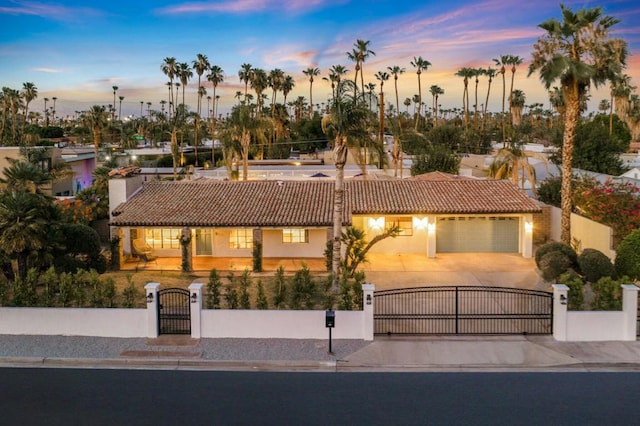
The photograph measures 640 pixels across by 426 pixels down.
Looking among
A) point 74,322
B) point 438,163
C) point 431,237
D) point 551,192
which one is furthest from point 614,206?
point 438,163

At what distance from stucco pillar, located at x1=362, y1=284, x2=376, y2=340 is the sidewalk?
0.32 meters

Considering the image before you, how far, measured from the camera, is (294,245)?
2853 centimetres

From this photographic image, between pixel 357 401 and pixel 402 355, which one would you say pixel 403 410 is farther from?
pixel 402 355

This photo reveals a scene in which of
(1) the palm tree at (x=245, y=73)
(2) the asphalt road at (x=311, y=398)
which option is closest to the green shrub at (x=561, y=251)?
(2) the asphalt road at (x=311, y=398)

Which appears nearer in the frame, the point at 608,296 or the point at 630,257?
the point at 608,296

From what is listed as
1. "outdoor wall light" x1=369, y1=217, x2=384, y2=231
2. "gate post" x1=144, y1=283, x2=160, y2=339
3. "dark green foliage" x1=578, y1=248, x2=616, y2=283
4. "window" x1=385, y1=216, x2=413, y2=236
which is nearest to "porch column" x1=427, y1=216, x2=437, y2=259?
"window" x1=385, y1=216, x2=413, y2=236

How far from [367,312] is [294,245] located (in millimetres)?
13321

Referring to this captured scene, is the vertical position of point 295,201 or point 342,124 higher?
point 342,124

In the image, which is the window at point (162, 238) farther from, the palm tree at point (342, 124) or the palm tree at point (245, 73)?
the palm tree at point (245, 73)

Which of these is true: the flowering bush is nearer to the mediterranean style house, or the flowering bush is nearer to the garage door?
the mediterranean style house

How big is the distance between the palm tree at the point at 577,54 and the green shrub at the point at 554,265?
18.6ft

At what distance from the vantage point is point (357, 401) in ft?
38.4

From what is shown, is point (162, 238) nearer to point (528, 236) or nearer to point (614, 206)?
A: point (528, 236)

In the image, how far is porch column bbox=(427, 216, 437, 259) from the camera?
93.0 feet
